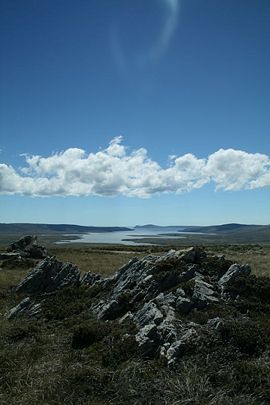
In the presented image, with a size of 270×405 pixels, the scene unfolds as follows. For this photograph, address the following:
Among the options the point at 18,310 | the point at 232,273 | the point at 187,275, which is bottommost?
the point at 18,310

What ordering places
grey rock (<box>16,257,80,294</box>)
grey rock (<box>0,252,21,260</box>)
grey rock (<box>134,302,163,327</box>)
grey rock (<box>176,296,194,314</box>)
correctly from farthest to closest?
1. grey rock (<box>0,252,21,260</box>)
2. grey rock (<box>16,257,80,294</box>)
3. grey rock (<box>176,296,194,314</box>)
4. grey rock (<box>134,302,163,327</box>)

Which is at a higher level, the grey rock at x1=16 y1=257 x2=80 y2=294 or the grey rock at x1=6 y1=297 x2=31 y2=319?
the grey rock at x1=16 y1=257 x2=80 y2=294

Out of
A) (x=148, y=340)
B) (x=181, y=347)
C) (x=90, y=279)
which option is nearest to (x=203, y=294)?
(x=148, y=340)

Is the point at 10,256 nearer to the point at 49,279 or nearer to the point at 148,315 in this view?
the point at 49,279

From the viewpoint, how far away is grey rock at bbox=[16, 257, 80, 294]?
2738 cm

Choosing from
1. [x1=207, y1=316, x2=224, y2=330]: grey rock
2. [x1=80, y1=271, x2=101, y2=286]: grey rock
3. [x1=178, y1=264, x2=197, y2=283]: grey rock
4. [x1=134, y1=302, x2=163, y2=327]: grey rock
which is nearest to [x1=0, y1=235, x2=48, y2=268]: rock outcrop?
[x1=80, y1=271, x2=101, y2=286]: grey rock

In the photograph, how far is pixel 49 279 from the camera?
92.1 feet

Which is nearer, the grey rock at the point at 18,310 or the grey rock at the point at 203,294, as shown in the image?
the grey rock at the point at 203,294

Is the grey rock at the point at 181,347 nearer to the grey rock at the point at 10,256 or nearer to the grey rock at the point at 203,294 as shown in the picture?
the grey rock at the point at 203,294

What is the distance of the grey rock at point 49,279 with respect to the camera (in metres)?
27.4

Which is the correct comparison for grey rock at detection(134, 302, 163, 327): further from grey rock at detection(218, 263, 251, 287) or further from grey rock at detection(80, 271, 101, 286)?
grey rock at detection(80, 271, 101, 286)

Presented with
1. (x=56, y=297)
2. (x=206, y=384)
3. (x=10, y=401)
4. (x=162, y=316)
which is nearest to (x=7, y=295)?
(x=56, y=297)

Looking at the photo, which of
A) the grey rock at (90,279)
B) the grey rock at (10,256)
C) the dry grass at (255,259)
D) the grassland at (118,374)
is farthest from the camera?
the grey rock at (10,256)

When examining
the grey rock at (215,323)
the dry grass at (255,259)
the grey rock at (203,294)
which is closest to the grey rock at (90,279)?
the grey rock at (203,294)
